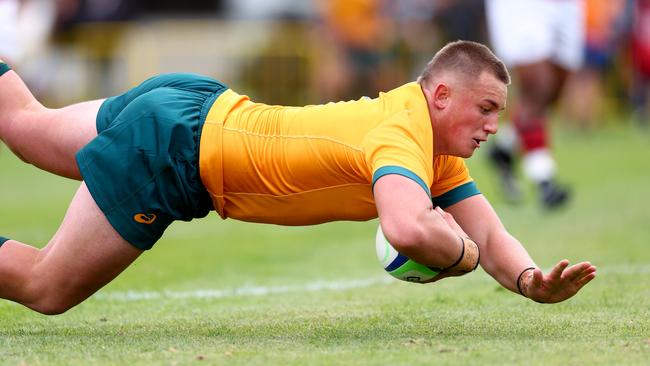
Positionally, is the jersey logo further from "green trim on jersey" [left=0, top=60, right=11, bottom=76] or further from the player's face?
the player's face

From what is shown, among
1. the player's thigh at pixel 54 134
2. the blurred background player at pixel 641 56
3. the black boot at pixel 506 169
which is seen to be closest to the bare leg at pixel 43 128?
the player's thigh at pixel 54 134

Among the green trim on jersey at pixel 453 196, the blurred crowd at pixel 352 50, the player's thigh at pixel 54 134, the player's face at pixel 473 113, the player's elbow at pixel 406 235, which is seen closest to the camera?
the player's elbow at pixel 406 235

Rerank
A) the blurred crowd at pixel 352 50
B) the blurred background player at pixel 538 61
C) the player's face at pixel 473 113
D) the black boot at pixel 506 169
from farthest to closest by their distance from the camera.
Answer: the blurred crowd at pixel 352 50 < the black boot at pixel 506 169 < the blurred background player at pixel 538 61 < the player's face at pixel 473 113

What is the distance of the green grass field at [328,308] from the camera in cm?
481

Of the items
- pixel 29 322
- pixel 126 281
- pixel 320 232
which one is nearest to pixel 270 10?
pixel 320 232

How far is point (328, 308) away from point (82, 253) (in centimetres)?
141

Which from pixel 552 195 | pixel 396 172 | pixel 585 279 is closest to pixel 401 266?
pixel 396 172

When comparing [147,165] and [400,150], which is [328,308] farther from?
[400,150]

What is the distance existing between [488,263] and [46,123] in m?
2.04

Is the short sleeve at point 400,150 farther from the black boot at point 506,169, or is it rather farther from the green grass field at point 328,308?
the black boot at point 506,169

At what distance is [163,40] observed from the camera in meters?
25.1

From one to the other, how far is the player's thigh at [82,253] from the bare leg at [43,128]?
0.91 ft

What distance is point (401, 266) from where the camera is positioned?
5.19 metres

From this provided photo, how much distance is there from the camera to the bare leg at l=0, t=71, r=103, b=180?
561 cm
